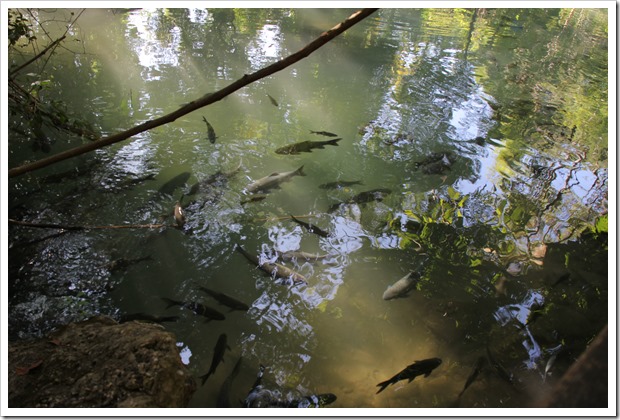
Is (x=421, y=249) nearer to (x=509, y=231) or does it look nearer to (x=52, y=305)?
(x=509, y=231)

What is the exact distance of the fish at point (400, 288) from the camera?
4.30 metres

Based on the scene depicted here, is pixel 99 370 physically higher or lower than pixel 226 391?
higher

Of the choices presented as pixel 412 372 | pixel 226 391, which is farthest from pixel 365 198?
pixel 226 391

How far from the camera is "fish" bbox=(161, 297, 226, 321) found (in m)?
3.92

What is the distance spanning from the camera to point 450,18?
1608 cm

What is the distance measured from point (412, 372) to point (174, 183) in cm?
407

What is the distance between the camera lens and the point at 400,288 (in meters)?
4.34

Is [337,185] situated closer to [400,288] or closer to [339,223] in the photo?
[339,223]

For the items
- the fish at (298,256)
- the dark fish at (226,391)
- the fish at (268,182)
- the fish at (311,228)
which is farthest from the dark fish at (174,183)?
the dark fish at (226,391)

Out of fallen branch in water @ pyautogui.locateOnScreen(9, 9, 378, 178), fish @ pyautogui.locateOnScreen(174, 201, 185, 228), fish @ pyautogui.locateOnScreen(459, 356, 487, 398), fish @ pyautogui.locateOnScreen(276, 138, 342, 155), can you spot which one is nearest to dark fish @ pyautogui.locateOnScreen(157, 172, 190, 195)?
fish @ pyautogui.locateOnScreen(174, 201, 185, 228)

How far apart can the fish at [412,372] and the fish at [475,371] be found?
0.34m

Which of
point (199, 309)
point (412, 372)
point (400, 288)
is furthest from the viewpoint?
point (400, 288)

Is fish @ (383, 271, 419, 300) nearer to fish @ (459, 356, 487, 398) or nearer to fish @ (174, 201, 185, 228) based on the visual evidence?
fish @ (459, 356, 487, 398)

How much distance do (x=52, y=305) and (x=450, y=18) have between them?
17257 mm
